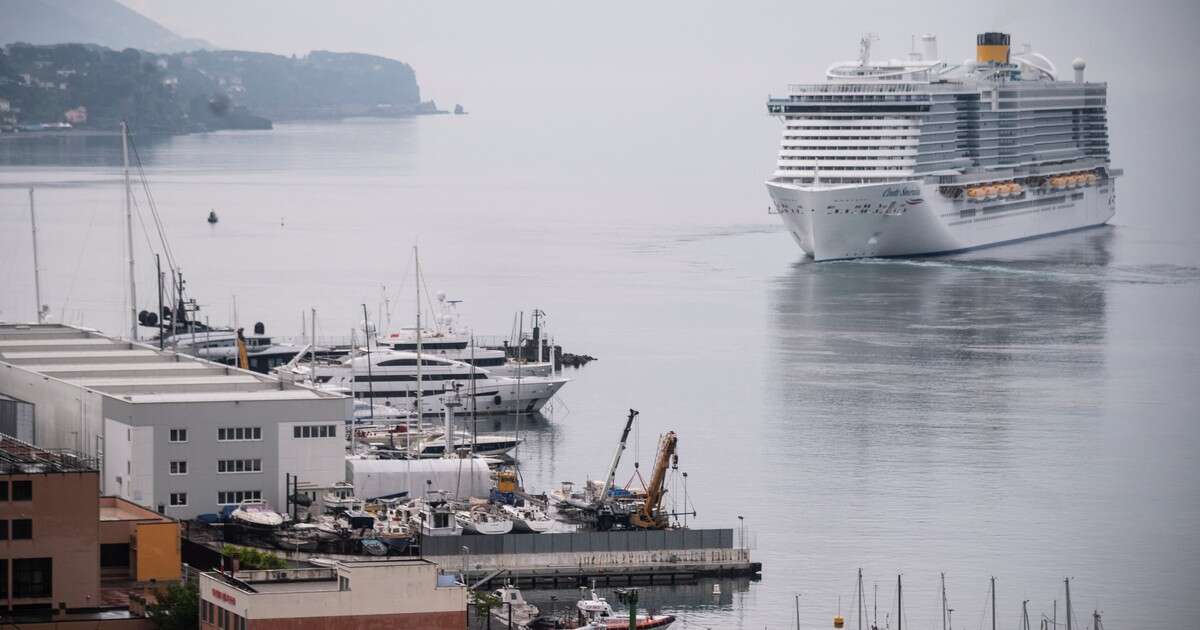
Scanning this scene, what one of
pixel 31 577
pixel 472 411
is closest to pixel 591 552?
pixel 31 577

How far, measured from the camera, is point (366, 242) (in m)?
77.8

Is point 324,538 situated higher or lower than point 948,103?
lower

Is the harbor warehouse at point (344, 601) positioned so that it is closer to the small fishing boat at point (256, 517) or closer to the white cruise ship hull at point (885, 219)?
the small fishing boat at point (256, 517)

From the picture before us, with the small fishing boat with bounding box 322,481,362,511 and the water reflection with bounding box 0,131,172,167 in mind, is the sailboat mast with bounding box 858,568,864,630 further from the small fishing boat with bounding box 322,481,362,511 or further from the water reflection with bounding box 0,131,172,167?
the water reflection with bounding box 0,131,172,167

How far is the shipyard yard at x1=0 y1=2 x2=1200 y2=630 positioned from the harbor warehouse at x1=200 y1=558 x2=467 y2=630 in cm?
3

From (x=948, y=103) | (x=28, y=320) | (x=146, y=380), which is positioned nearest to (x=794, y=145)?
(x=948, y=103)

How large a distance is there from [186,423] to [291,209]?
6656cm

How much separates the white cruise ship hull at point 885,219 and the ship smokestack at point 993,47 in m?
7.55

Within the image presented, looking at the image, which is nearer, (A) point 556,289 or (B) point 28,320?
(B) point 28,320

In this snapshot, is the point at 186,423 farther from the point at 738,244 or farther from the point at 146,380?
the point at 738,244

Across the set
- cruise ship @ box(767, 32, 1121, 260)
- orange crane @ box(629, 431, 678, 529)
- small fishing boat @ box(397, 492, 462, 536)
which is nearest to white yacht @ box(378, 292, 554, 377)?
orange crane @ box(629, 431, 678, 529)

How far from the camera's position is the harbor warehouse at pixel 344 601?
18734 mm

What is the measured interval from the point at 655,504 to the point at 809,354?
796 inches

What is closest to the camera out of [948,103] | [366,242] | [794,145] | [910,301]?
[910,301]
